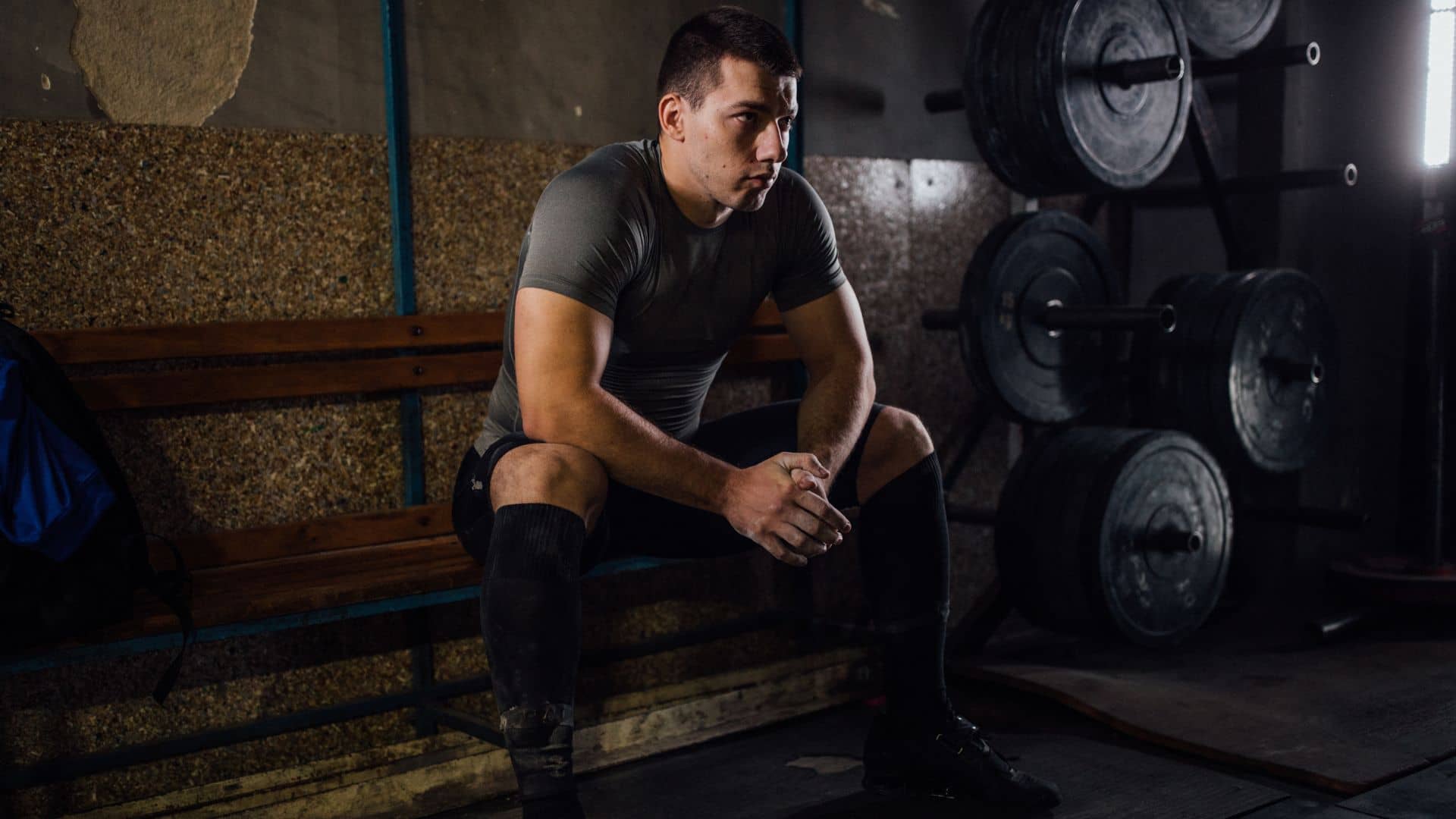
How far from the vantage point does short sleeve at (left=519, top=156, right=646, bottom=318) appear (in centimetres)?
175

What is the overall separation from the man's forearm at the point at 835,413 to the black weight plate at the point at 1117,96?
0.95 m

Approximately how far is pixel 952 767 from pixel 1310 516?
64.3 inches

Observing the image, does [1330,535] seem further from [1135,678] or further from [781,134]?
[781,134]

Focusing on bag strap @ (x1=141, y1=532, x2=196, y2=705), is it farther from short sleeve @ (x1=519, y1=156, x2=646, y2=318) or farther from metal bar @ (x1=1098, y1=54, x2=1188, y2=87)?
metal bar @ (x1=1098, y1=54, x2=1188, y2=87)

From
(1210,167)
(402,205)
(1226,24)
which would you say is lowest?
(402,205)

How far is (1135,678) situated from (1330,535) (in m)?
1.38

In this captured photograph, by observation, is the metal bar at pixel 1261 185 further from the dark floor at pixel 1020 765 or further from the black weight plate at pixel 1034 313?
the dark floor at pixel 1020 765

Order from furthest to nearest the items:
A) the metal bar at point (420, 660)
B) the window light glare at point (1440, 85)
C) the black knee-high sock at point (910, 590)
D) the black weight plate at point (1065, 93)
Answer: the window light glare at point (1440, 85) < the black weight plate at point (1065, 93) < the metal bar at point (420, 660) < the black knee-high sock at point (910, 590)

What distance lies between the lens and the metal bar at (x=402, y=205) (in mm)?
2248

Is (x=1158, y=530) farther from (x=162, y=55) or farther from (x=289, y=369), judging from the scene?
(x=162, y=55)

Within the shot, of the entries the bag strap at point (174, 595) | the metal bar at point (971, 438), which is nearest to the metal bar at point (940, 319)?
the metal bar at point (971, 438)

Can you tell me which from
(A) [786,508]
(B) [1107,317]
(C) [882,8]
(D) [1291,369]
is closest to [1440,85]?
(D) [1291,369]

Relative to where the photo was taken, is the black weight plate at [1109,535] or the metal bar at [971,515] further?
the metal bar at [971,515]

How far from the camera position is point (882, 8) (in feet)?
9.68
